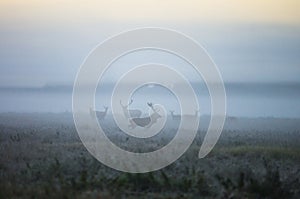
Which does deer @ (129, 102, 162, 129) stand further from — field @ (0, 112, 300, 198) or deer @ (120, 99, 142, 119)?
field @ (0, 112, 300, 198)

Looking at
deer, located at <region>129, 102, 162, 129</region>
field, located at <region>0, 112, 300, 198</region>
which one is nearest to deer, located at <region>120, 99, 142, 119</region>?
deer, located at <region>129, 102, 162, 129</region>

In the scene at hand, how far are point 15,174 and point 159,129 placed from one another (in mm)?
14311

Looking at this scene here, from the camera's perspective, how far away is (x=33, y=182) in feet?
40.4

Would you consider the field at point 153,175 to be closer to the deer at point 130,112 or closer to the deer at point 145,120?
the deer at point 145,120

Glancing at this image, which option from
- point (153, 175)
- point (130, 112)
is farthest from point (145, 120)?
point (153, 175)

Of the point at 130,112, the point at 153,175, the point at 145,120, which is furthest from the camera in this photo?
the point at 130,112

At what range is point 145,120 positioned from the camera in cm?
2777

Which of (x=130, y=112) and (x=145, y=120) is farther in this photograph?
(x=130, y=112)

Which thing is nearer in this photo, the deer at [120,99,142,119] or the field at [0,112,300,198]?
the field at [0,112,300,198]

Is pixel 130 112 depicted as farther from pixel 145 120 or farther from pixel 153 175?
pixel 153 175

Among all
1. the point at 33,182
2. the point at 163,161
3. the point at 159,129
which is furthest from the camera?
the point at 159,129

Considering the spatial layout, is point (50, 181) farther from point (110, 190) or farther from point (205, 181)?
point (205, 181)

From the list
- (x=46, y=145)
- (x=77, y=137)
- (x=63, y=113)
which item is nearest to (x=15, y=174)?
(x=46, y=145)

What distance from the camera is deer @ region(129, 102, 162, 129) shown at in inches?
1080
